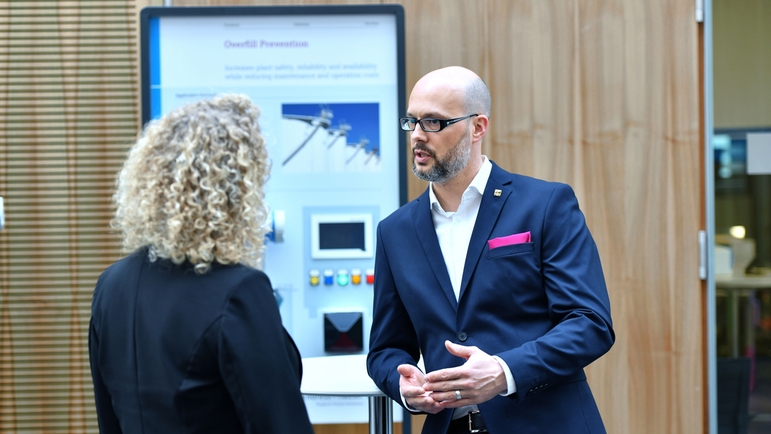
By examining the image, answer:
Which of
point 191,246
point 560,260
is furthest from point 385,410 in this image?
point 191,246

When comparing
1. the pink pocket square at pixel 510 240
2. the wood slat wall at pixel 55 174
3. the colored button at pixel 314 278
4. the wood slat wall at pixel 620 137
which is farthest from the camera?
the wood slat wall at pixel 55 174

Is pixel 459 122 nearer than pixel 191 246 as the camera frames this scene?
No

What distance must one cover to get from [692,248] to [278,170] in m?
1.92

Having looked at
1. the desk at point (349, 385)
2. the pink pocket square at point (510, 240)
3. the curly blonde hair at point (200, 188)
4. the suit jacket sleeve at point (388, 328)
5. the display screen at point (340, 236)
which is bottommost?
the desk at point (349, 385)

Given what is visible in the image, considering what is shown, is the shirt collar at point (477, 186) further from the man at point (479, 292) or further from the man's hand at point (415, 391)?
the man's hand at point (415, 391)

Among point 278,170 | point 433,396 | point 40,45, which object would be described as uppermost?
point 40,45

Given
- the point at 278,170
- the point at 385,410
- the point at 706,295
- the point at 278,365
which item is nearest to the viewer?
the point at 278,365

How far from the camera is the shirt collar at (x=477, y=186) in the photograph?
7.06 ft

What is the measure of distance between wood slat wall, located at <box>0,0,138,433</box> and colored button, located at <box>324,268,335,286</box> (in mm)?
1169

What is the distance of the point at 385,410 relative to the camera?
7.55 feet

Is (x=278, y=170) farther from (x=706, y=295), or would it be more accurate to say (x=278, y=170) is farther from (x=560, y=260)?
(x=706, y=295)

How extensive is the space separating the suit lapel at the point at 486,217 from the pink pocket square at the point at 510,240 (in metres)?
0.03

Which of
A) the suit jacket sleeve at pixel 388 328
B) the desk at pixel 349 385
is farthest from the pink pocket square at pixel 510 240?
the desk at pixel 349 385

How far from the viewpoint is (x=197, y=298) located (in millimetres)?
1406
